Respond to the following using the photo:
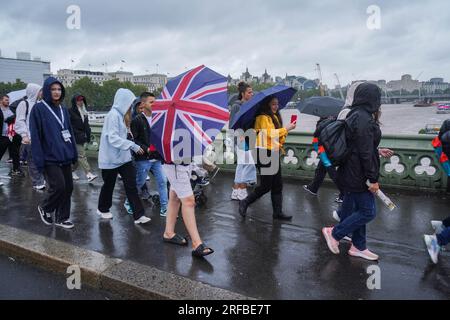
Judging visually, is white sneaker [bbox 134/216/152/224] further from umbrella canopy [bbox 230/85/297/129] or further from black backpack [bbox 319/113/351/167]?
black backpack [bbox 319/113/351/167]

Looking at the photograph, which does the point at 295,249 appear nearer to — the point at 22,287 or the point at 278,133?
the point at 278,133

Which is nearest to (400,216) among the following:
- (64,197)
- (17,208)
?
(64,197)

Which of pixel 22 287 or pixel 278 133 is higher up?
pixel 278 133

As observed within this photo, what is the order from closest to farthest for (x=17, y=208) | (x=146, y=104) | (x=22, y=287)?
1. (x=22, y=287)
2. (x=146, y=104)
3. (x=17, y=208)

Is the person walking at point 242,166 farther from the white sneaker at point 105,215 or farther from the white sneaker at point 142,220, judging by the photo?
the white sneaker at point 105,215

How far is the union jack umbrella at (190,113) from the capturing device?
12.9 ft

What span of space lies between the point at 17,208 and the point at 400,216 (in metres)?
5.66

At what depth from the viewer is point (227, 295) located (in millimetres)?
3365

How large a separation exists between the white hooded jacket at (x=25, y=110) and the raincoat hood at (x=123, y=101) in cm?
252

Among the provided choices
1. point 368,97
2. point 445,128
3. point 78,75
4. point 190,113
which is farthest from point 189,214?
point 78,75

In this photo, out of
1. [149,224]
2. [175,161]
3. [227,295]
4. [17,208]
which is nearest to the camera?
[227,295]

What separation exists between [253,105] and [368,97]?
149 cm

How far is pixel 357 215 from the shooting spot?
13.4 ft

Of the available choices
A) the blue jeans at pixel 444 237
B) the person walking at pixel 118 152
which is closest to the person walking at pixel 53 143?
the person walking at pixel 118 152
